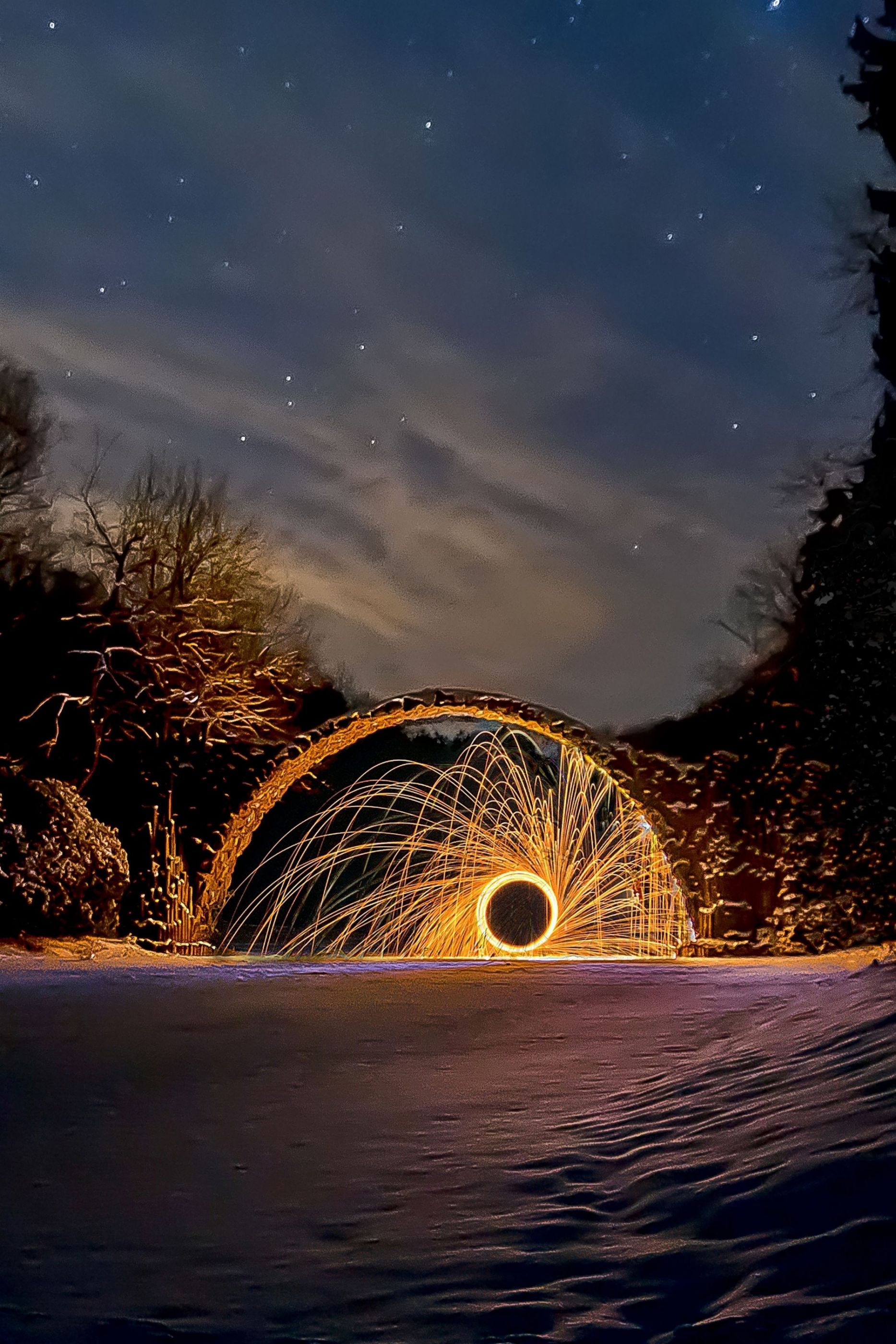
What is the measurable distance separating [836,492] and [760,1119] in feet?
16.5

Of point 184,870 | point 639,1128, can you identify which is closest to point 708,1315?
point 639,1128

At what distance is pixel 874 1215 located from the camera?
1969 millimetres

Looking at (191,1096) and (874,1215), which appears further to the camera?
(191,1096)

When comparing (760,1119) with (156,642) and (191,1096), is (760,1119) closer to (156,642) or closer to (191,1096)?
(191,1096)

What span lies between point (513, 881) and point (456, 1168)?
207 inches

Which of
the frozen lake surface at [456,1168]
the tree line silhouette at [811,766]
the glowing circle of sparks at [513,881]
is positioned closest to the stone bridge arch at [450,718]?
the tree line silhouette at [811,766]

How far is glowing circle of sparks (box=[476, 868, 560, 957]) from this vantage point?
7700 millimetres

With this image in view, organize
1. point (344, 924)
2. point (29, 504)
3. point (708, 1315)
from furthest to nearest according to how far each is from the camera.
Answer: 1. point (344, 924)
2. point (29, 504)
3. point (708, 1315)

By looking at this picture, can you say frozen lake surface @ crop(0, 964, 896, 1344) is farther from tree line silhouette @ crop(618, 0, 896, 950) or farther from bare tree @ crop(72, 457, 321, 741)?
A: bare tree @ crop(72, 457, 321, 741)

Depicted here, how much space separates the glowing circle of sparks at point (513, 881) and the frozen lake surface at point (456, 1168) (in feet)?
10.3

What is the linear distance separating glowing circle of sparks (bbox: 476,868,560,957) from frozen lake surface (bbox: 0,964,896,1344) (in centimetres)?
313

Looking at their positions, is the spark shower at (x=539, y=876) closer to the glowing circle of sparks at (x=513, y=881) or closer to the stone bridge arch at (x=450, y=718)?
the glowing circle of sparks at (x=513, y=881)

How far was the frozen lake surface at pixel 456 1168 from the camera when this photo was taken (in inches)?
76.7

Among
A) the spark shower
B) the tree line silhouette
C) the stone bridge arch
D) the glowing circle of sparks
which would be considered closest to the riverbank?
the tree line silhouette
